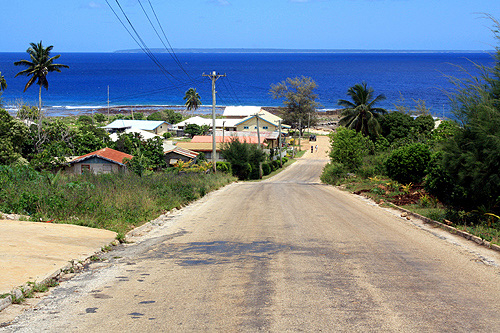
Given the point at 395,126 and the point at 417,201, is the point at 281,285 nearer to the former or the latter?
the point at 417,201

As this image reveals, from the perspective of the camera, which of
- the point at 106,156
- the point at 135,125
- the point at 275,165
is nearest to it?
the point at 106,156

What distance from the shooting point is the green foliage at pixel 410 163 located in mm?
23312

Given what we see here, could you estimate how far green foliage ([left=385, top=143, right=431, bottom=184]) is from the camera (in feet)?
76.5

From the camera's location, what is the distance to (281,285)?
7598mm

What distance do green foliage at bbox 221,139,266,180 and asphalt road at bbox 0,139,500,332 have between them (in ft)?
130

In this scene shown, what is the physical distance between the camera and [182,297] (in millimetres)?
7086

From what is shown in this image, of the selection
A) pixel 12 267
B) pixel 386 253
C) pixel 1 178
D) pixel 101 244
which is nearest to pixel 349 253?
pixel 386 253

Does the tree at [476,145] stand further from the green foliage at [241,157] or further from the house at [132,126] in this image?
the house at [132,126]

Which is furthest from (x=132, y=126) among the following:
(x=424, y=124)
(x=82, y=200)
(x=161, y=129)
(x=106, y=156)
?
(x=82, y=200)

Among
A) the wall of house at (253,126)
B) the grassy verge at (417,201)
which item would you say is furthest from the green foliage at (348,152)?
the wall of house at (253,126)

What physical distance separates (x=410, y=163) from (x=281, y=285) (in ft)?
57.6

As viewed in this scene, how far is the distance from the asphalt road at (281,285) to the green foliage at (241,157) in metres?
39.6

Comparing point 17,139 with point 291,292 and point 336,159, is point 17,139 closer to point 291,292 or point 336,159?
point 336,159

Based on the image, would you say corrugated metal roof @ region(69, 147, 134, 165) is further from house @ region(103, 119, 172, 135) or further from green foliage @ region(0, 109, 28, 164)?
house @ region(103, 119, 172, 135)
